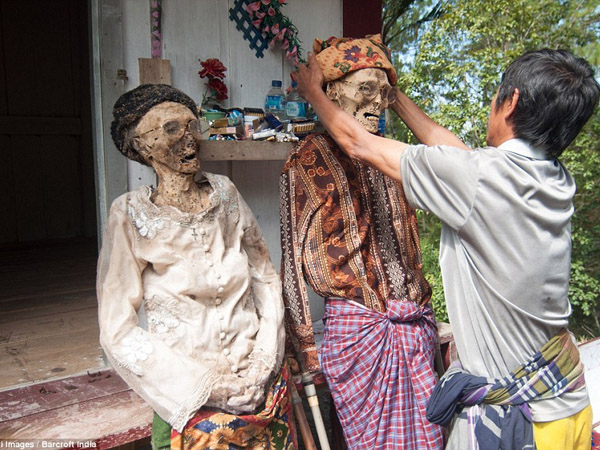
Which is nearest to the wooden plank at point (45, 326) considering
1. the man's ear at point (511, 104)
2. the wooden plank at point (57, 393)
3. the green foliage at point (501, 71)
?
the wooden plank at point (57, 393)

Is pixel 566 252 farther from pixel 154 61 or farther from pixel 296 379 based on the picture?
pixel 154 61

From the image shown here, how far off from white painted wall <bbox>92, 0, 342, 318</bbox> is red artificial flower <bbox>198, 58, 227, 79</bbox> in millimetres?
79

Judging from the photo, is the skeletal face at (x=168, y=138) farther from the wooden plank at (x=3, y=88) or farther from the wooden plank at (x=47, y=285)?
the wooden plank at (x=3, y=88)

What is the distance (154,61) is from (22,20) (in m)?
5.52

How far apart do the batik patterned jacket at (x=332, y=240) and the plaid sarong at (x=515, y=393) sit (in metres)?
0.57

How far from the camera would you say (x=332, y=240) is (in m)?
2.29

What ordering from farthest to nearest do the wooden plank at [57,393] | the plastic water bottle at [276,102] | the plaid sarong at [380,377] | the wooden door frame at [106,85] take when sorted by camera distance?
the plastic water bottle at [276,102] < the wooden door frame at [106,85] < the wooden plank at [57,393] < the plaid sarong at [380,377]

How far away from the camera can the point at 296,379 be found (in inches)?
92.2

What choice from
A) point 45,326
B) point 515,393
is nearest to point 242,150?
point 515,393

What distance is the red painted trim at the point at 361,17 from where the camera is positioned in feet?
11.7

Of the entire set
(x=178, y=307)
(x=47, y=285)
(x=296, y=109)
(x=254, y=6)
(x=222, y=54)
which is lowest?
(x=47, y=285)

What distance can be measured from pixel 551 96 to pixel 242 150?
150cm

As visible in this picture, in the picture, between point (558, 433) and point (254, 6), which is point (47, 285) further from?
point (558, 433)

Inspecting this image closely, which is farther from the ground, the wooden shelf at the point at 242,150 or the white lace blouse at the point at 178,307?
the wooden shelf at the point at 242,150
